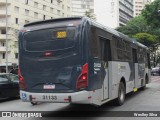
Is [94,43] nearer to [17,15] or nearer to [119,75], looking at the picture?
[119,75]

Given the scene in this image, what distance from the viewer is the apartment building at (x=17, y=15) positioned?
6116 cm

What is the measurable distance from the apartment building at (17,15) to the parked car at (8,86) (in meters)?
37.5

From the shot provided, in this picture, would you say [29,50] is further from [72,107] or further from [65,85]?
[72,107]

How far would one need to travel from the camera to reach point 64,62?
381 inches

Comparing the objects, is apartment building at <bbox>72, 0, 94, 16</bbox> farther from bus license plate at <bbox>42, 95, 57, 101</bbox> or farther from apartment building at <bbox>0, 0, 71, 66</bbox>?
bus license plate at <bbox>42, 95, 57, 101</bbox>

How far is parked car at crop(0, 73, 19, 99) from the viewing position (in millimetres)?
15289

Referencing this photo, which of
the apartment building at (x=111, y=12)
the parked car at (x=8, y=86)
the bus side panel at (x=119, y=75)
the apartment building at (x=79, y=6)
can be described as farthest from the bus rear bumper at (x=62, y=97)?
the apartment building at (x=111, y=12)

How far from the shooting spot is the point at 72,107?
12367 mm

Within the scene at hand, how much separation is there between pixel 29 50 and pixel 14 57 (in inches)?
2108

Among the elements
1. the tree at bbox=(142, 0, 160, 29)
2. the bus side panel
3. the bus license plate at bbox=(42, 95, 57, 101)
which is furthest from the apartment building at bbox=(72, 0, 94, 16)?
the bus license plate at bbox=(42, 95, 57, 101)

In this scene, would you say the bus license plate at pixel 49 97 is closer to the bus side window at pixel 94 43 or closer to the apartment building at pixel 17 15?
the bus side window at pixel 94 43

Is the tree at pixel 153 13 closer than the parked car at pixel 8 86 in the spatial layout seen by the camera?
No

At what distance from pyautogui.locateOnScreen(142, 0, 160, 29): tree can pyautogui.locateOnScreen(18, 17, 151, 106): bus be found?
29.1 metres

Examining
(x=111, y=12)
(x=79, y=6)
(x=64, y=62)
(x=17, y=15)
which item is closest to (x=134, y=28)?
(x=17, y=15)
